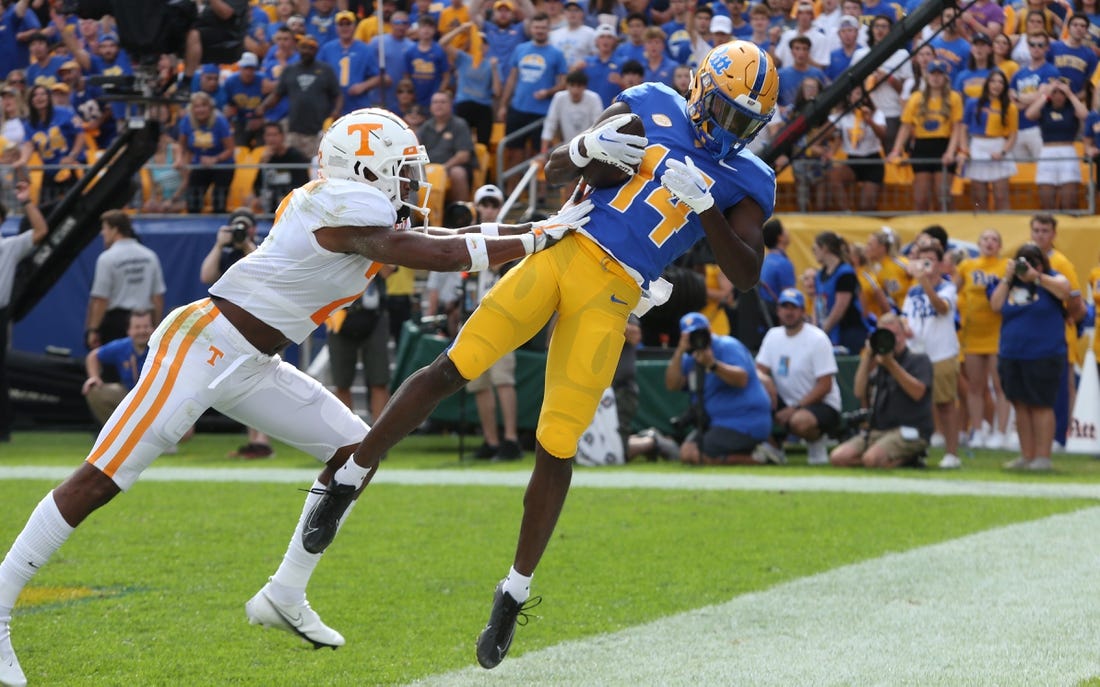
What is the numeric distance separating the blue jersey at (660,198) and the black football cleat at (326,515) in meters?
1.24

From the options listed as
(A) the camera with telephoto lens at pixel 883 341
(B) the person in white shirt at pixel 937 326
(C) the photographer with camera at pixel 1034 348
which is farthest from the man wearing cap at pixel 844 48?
(A) the camera with telephoto lens at pixel 883 341

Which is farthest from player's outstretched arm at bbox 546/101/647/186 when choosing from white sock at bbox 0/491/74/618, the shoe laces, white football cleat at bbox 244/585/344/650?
white sock at bbox 0/491/74/618

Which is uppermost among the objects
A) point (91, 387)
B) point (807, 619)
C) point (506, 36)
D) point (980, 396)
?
point (506, 36)

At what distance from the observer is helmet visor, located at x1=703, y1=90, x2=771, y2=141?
5000 millimetres

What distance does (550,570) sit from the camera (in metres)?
6.94

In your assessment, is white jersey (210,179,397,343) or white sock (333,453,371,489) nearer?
white jersey (210,179,397,343)

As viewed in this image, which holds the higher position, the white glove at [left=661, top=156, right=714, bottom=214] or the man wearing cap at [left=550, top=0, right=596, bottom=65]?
the white glove at [left=661, top=156, right=714, bottom=214]

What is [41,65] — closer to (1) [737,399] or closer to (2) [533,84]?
(2) [533,84]

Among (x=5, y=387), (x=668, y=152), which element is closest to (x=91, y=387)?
(x=5, y=387)

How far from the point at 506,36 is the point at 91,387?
597 centimetres

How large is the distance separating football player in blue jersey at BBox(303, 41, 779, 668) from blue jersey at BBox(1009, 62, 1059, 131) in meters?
8.98

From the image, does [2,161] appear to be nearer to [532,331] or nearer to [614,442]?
[614,442]

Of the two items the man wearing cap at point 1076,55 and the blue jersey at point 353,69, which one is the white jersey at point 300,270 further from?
the blue jersey at point 353,69

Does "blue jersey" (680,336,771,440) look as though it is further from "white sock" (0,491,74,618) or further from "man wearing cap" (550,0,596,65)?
"white sock" (0,491,74,618)
